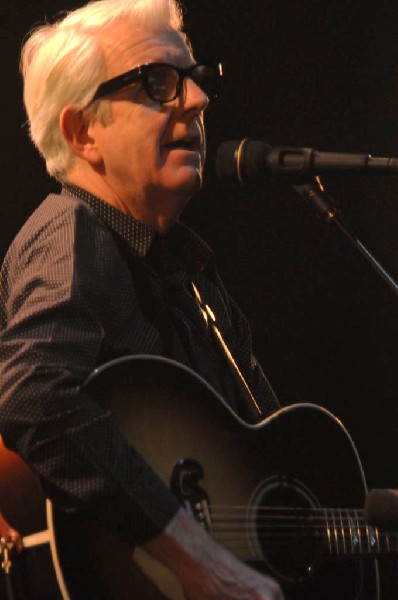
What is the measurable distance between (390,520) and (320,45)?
2.17m

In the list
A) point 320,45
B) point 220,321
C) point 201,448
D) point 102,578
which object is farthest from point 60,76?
point 320,45

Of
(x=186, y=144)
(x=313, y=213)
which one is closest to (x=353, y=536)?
(x=186, y=144)

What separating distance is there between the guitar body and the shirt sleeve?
0.06 m

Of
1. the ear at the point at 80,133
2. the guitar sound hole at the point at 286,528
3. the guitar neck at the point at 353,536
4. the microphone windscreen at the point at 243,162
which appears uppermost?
the ear at the point at 80,133

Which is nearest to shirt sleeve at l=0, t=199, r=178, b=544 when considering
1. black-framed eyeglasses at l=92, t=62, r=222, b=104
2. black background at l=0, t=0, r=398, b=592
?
black-framed eyeglasses at l=92, t=62, r=222, b=104

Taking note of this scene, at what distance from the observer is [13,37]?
2.87 meters

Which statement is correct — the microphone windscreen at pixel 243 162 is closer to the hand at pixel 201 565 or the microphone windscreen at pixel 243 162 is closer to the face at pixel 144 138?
the face at pixel 144 138

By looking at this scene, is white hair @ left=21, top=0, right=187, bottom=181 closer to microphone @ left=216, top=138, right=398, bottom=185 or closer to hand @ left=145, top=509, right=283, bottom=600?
microphone @ left=216, top=138, right=398, bottom=185

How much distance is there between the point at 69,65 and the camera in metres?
2.06

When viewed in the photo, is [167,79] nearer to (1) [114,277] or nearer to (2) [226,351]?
(1) [114,277]

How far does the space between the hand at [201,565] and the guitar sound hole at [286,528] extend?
0.18 metres

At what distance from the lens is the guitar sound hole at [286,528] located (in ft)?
5.92

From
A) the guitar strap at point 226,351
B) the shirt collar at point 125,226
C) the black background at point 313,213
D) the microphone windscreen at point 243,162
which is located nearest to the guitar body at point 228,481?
the guitar strap at point 226,351

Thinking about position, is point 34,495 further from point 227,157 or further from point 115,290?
point 227,157
